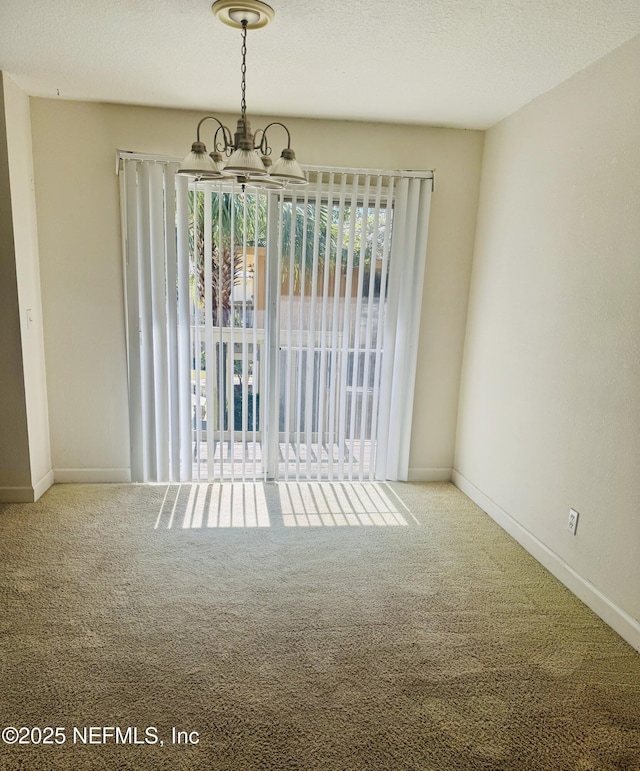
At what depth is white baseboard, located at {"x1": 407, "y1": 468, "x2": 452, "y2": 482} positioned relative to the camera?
4055 mm

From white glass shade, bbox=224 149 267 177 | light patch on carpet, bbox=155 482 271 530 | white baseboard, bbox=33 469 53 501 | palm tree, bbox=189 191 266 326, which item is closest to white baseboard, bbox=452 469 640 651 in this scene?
light patch on carpet, bbox=155 482 271 530

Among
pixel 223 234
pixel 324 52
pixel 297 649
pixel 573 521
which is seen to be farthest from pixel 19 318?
pixel 573 521

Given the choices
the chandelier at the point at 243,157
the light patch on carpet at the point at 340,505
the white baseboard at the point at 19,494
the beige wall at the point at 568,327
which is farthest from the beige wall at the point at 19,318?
the beige wall at the point at 568,327

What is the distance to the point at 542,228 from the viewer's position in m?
2.94

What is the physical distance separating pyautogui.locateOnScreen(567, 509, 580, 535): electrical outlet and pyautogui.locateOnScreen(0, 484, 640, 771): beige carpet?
30 cm

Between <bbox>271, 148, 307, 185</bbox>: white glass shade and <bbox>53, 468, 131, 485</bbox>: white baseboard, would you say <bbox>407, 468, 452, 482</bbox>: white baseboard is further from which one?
<bbox>271, 148, 307, 185</bbox>: white glass shade

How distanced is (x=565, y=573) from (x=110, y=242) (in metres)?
3.36

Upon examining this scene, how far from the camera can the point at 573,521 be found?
261 centimetres

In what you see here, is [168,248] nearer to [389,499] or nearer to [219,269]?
[219,269]

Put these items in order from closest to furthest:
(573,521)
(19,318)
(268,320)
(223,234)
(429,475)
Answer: (573,521)
(19,318)
(223,234)
(268,320)
(429,475)

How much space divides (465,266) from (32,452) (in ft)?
10.6

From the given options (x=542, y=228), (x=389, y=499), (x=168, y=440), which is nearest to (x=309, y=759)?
(x=389, y=499)

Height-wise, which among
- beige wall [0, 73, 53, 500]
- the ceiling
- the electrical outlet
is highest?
the ceiling

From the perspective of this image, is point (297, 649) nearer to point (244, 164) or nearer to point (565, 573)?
point (565, 573)
